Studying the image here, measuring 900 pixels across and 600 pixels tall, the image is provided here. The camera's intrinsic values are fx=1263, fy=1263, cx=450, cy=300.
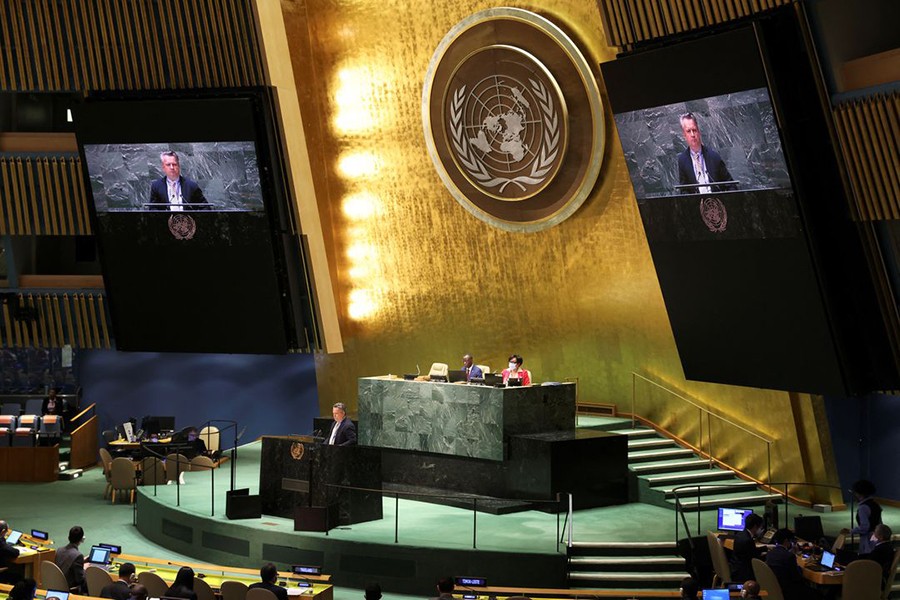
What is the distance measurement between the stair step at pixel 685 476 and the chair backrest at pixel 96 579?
728 centimetres

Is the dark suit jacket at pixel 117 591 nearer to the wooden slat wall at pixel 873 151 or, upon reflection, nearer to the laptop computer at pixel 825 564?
the laptop computer at pixel 825 564

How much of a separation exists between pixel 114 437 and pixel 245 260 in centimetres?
391

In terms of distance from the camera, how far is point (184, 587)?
33.6 ft

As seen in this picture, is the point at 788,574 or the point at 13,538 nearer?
the point at 788,574

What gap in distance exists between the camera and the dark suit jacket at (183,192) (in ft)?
63.0

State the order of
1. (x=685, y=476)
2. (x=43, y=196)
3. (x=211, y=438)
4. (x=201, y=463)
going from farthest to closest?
(x=211, y=438) → (x=43, y=196) → (x=201, y=463) → (x=685, y=476)

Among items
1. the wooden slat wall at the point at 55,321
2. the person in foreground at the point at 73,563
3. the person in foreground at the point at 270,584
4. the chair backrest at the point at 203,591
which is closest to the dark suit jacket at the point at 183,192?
the wooden slat wall at the point at 55,321

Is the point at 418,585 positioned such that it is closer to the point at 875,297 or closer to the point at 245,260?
the point at 875,297

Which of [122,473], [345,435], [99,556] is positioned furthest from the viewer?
[122,473]

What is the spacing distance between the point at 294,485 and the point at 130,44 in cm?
799

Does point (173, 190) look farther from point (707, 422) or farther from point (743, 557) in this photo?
point (743, 557)

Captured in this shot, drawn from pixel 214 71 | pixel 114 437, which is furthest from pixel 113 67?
pixel 114 437

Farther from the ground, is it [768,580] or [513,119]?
[513,119]

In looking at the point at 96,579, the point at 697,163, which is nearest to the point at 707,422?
the point at 697,163
